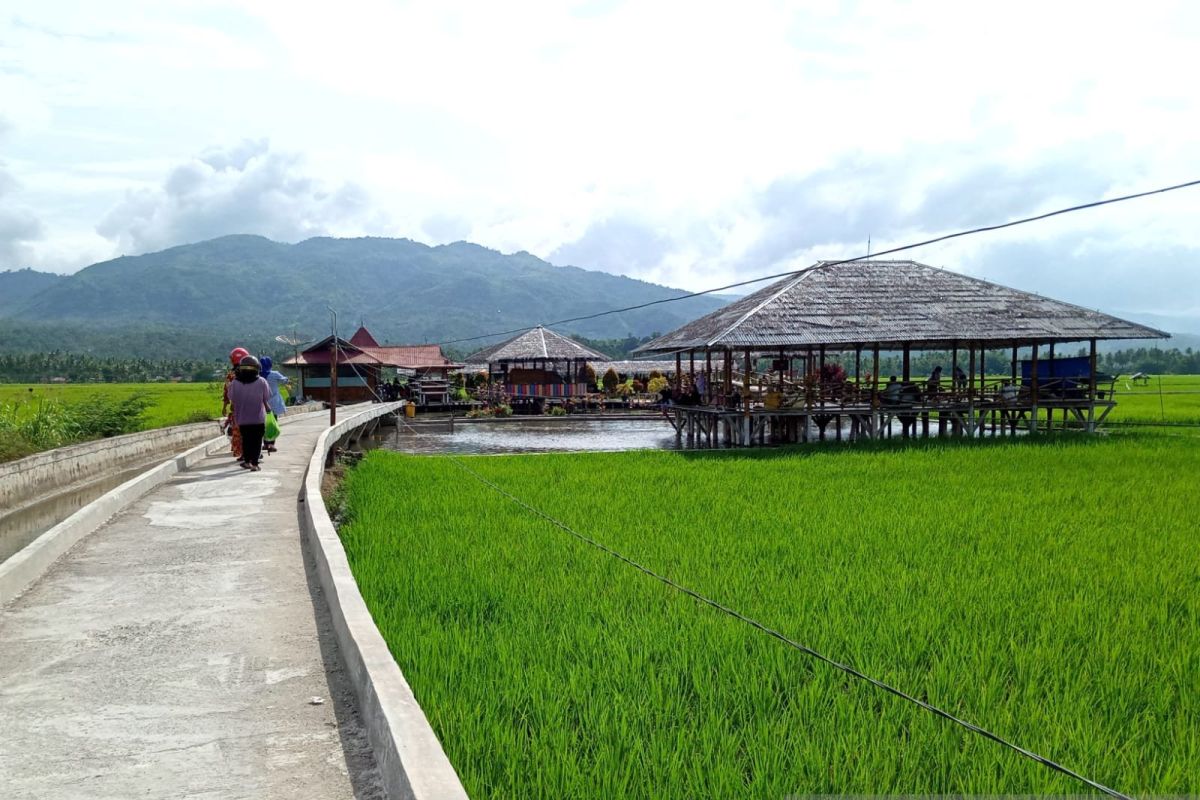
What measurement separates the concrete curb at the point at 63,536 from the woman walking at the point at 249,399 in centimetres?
90

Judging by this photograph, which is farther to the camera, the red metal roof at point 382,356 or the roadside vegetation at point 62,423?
the red metal roof at point 382,356

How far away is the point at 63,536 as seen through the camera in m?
6.09

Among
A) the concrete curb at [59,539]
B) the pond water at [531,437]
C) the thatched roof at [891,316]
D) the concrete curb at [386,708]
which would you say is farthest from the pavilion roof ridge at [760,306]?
the concrete curb at [386,708]

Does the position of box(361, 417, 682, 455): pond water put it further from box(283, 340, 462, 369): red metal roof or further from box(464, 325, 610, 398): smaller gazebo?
box(283, 340, 462, 369): red metal roof

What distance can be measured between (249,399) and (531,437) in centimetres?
1386

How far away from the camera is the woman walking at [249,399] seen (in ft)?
32.3

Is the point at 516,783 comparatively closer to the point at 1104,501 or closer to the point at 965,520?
the point at 965,520

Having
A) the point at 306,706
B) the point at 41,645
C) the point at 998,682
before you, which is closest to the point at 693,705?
the point at 998,682

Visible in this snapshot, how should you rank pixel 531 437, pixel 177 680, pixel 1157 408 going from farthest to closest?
pixel 1157 408
pixel 531 437
pixel 177 680

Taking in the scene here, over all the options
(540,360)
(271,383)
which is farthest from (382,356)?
(271,383)

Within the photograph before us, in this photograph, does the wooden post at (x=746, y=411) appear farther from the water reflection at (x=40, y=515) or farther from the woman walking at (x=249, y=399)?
the water reflection at (x=40, y=515)

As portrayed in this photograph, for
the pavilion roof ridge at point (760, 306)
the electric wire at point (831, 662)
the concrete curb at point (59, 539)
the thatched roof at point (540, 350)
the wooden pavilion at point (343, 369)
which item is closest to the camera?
the electric wire at point (831, 662)

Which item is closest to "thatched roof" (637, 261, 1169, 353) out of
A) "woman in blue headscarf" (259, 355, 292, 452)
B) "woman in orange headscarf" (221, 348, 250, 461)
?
"woman in blue headscarf" (259, 355, 292, 452)

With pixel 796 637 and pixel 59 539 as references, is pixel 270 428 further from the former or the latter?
pixel 796 637
